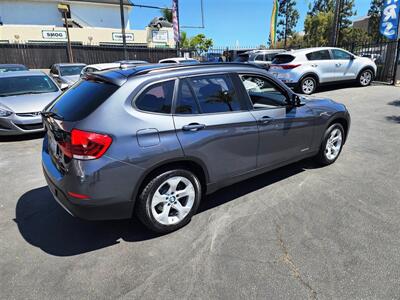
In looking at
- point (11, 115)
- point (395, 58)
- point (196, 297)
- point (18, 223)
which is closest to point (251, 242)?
point (196, 297)

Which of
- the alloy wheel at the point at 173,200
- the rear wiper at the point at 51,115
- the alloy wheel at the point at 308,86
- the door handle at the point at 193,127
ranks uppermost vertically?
the rear wiper at the point at 51,115

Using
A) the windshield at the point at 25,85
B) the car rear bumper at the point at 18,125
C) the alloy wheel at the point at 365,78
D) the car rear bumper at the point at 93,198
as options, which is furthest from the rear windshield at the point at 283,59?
the car rear bumper at the point at 93,198

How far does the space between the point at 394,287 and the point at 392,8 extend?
14332 millimetres

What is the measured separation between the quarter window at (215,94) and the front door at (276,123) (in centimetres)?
25

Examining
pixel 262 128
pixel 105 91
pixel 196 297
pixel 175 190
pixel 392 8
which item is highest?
pixel 392 8

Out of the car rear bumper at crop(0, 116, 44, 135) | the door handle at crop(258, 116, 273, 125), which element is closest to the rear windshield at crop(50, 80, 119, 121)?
the door handle at crop(258, 116, 273, 125)

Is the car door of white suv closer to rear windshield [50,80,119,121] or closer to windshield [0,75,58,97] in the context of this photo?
windshield [0,75,58,97]

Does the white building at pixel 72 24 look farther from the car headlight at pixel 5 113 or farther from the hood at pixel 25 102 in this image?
the car headlight at pixel 5 113

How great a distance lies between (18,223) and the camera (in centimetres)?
367

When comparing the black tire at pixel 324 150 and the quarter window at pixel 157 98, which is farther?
the black tire at pixel 324 150

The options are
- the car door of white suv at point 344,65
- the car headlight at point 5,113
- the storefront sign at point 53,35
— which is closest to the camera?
the car headlight at point 5,113

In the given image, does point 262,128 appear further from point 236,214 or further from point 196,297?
point 196,297

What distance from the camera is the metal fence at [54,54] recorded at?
975 inches

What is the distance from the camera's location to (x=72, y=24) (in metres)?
36.6
